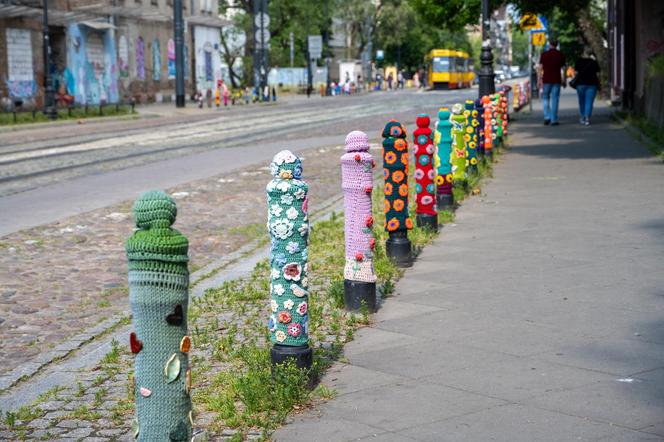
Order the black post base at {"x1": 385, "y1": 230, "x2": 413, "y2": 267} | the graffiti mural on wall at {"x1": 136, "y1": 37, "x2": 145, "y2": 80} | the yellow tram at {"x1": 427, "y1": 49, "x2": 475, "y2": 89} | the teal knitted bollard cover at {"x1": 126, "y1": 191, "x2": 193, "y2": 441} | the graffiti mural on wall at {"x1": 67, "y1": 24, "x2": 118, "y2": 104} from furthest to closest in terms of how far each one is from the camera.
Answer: the yellow tram at {"x1": 427, "y1": 49, "x2": 475, "y2": 89} → the graffiti mural on wall at {"x1": 136, "y1": 37, "x2": 145, "y2": 80} → the graffiti mural on wall at {"x1": 67, "y1": 24, "x2": 118, "y2": 104} → the black post base at {"x1": 385, "y1": 230, "x2": 413, "y2": 267} → the teal knitted bollard cover at {"x1": 126, "y1": 191, "x2": 193, "y2": 441}

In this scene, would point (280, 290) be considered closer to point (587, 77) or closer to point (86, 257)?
point (86, 257)

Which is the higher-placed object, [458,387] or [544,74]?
[544,74]

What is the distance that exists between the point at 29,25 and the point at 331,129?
69.8ft

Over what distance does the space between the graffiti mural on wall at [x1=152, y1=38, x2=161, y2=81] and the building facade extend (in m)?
0.06

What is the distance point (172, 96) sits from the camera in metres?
65.8

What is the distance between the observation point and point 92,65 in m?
54.5

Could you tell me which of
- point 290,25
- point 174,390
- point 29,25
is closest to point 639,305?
point 174,390

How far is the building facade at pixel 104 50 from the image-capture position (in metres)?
46.9

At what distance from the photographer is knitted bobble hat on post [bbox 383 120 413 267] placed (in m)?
8.72

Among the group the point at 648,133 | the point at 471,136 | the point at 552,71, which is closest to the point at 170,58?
the point at 552,71

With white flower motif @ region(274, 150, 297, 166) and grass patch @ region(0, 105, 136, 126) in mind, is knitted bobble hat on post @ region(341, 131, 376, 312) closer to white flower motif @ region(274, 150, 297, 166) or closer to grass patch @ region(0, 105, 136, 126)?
white flower motif @ region(274, 150, 297, 166)

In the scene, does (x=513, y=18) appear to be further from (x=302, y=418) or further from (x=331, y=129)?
(x=302, y=418)

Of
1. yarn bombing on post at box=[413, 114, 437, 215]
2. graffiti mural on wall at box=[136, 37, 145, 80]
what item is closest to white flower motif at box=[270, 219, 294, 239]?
yarn bombing on post at box=[413, 114, 437, 215]

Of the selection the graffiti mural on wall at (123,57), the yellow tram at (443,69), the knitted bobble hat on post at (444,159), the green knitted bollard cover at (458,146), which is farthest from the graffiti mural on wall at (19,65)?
the yellow tram at (443,69)
